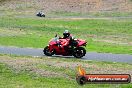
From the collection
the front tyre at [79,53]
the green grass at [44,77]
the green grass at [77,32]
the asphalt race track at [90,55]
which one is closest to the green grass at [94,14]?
the green grass at [77,32]

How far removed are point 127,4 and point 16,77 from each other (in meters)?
56.8

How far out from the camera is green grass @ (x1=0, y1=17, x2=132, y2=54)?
31.6 metres

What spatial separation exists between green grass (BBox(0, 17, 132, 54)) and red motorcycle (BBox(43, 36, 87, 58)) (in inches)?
155

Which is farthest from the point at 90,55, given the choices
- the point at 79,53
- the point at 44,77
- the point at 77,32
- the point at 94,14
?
the point at 94,14

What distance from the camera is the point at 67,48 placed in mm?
25031

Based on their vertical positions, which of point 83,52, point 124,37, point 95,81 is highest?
point 95,81

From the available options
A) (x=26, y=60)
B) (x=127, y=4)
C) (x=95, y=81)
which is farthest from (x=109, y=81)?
(x=127, y=4)

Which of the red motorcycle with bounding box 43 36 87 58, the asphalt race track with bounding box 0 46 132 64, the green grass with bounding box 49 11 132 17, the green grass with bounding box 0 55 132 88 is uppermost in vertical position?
the green grass with bounding box 0 55 132 88

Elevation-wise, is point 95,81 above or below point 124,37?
above

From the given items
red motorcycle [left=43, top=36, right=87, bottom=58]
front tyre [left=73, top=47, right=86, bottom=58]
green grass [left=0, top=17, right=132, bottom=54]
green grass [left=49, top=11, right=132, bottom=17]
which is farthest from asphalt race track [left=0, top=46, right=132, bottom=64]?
green grass [left=49, top=11, right=132, bottom=17]

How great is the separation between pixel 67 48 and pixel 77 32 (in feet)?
64.1

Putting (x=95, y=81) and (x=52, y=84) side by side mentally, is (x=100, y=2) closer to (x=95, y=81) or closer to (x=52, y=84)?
(x=52, y=84)

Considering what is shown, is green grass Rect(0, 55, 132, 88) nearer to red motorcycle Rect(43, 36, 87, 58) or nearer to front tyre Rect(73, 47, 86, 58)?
front tyre Rect(73, 47, 86, 58)

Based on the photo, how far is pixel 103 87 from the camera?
49.4 ft
